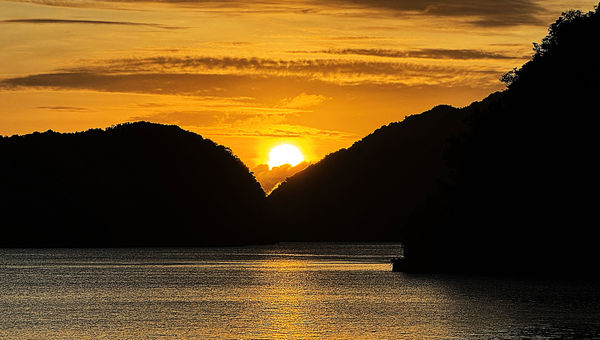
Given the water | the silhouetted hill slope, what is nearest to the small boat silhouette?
the silhouetted hill slope

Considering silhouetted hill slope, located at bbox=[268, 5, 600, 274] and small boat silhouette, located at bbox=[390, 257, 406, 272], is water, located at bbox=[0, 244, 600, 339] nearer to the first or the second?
silhouetted hill slope, located at bbox=[268, 5, 600, 274]

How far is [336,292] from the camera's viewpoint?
4072 inches

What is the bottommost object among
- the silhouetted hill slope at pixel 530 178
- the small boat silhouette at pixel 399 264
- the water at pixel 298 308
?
the water at pixel 298 308

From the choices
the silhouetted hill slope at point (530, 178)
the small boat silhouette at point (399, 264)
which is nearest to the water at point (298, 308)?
the silhouetted hill slope at point (530, 178)

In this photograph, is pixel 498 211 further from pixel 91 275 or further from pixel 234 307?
pixel 91 275

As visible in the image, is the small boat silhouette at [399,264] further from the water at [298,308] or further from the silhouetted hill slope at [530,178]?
the water at [298,308]

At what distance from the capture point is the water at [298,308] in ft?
211

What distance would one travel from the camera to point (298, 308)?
83812mm

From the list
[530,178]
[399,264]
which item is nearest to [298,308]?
[530,178]

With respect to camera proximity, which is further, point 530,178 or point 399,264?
point 399,264

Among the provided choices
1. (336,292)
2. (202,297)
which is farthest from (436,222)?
(202,297)

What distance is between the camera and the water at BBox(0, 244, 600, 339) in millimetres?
64375

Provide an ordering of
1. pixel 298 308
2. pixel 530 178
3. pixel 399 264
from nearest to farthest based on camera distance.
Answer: pixel 298 308
pixel 530 178
pixel 399 264

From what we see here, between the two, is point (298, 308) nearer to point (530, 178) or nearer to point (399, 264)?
point (530, 178)
